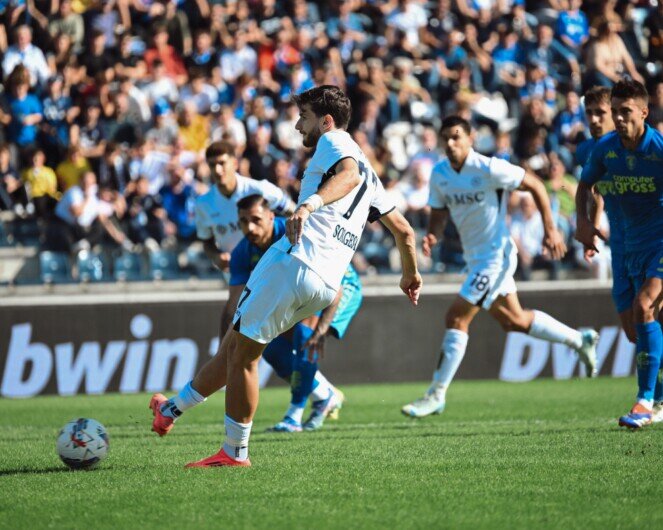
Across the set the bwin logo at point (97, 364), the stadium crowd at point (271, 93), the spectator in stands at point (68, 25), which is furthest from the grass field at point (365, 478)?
the spectator in stands at point (68, 25)

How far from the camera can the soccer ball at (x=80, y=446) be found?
683 centimetres

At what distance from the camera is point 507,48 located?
20875mm

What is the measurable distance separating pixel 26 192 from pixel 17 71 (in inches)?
76.7

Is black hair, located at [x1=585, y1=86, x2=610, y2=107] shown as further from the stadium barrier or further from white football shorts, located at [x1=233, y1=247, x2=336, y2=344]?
the stadium barrier

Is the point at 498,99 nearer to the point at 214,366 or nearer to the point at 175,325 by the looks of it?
the point at 175,325

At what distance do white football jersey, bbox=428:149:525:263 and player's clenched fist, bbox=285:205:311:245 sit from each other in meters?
5.16

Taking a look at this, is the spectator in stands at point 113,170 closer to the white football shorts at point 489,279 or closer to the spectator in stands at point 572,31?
the white football shorts at point 489,279

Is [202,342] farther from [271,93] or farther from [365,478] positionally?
[365,478]

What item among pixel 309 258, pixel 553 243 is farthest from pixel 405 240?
pixel 553 243

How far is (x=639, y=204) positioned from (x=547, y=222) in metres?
1.36

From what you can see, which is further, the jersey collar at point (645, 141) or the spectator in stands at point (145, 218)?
the spectator in stands at point (145, 218)

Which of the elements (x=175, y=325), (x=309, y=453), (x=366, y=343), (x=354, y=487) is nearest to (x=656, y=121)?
(x=366, y=343)

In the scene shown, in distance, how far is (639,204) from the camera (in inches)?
351

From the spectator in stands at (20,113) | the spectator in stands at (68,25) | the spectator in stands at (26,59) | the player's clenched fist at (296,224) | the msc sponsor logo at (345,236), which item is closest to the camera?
the player's clenched fist at (296,224)
